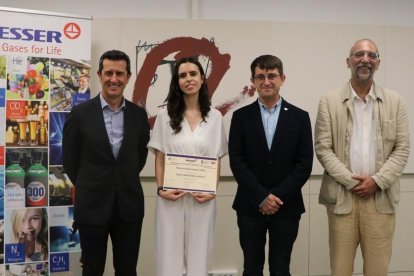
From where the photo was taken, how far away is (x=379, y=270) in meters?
2.34

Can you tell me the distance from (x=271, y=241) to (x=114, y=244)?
0.92 metres

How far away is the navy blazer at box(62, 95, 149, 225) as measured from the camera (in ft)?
6.62

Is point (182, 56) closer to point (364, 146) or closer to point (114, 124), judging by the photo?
point (114, 124)

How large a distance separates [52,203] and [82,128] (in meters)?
1.04

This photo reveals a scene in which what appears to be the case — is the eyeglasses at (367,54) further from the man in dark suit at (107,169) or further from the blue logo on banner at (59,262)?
the blue logo on banner at (59,262)

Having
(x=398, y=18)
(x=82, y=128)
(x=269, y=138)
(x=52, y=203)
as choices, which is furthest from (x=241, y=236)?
(x=398, y=18)

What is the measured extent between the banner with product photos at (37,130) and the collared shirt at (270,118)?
4.55 feet

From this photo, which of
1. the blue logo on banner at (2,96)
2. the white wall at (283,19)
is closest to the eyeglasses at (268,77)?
the white wall at (283,19)

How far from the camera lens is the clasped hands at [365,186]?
7.36 ft

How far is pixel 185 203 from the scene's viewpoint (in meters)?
2.15

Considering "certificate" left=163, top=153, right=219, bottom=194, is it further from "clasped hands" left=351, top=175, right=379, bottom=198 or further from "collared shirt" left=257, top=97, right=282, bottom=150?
"clasped hands" left=351, top=175, right=379, bottom=198

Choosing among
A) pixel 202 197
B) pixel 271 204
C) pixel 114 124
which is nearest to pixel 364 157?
pixel 271 204

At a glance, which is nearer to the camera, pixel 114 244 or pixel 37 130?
pixel 114 244

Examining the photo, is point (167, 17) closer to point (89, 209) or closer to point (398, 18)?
point (89, 209)
